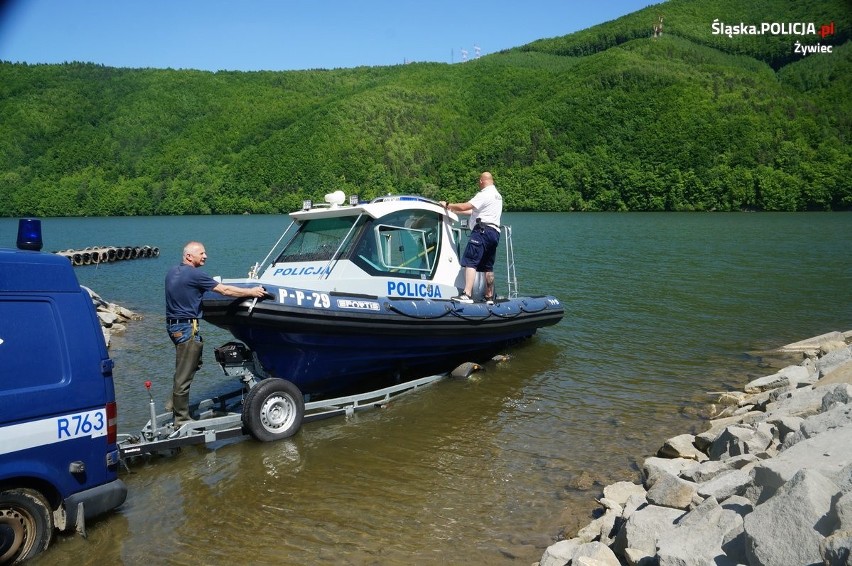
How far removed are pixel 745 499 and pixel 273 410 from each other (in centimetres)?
492

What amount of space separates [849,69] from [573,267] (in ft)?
364

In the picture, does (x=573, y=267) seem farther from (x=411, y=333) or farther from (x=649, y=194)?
(x=649, y=194)

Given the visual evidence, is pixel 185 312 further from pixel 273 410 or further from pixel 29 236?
pixel 29 236

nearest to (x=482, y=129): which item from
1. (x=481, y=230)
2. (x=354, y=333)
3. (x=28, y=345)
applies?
(x=481, y=230)

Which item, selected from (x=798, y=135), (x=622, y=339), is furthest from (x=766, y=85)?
(x=622, y=339)

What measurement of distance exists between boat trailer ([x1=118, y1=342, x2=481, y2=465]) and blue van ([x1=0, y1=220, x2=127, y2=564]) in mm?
1538

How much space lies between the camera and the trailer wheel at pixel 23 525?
459cm

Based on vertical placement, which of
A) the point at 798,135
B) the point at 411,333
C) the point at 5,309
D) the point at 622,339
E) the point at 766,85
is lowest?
the point at 622,339

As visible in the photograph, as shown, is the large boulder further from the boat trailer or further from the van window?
the boat trailer

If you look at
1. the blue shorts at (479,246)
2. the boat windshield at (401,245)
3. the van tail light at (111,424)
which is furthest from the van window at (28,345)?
the blue shorts at (479,246)

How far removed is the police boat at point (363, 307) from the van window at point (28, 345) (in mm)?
2562

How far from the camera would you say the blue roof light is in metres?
5.13

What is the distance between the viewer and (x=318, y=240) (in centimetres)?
1020

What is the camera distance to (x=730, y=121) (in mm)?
96875
